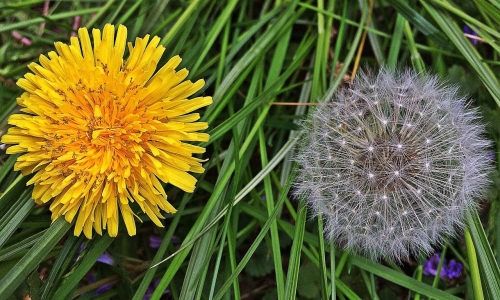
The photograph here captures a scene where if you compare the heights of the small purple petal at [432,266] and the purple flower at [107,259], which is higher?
the small purple petal at [432,266]

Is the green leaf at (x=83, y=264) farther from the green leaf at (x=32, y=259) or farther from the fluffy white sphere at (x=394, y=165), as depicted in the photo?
the fluffy white sphere at (x=394, y=165)

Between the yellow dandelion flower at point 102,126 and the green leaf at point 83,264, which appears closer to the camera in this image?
the yellow dandelion flower at point 102,126

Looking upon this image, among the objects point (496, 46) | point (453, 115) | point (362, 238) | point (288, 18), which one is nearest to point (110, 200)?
point (362, 238)

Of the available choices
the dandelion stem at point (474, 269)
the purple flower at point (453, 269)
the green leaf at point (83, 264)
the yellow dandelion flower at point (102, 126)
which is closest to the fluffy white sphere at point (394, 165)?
the dandelion stem at point (474, 269)

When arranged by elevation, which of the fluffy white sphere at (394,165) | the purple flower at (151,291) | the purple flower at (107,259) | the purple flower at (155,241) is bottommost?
the purple flower at (151,291)

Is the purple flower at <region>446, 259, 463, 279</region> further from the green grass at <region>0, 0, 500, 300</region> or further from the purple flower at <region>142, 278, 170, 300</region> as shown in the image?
the purple flower at <region>142, 278, 170, 300</region>

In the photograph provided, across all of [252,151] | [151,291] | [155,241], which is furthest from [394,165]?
[151,291]

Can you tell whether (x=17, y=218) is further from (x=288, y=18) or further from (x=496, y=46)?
(x=496, y=46)
